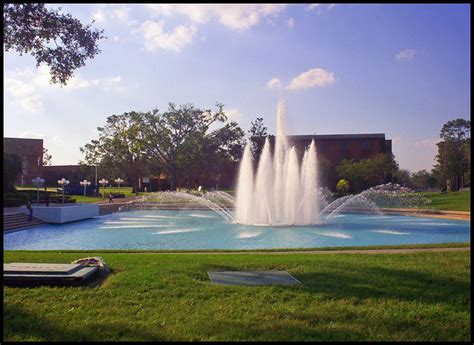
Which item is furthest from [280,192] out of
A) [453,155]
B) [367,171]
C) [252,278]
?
[453,155]

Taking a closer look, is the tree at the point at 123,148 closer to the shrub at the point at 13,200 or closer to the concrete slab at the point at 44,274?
the shrub at the point at 13,200

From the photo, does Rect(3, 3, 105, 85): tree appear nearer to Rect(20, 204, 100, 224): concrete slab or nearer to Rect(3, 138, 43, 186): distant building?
Rect(20, 204, 100, 224): concrete slab

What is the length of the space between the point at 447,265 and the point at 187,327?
5696 millimetres

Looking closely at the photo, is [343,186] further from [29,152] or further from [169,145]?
[29,152]

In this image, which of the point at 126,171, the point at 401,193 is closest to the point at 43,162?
the point at 126,171

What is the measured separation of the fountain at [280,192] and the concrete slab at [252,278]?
15.6 metres

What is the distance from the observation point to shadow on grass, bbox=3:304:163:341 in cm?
497

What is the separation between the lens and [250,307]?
5.97 m

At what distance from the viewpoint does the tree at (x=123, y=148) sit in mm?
56375

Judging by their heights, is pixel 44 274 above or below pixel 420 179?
below

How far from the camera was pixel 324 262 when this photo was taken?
9.20 m

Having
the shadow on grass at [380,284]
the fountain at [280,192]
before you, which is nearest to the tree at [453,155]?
the fountain at [280,192]

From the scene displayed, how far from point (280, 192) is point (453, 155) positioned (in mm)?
43022

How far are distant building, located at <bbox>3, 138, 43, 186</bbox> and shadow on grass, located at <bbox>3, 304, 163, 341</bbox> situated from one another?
71.0 metres
